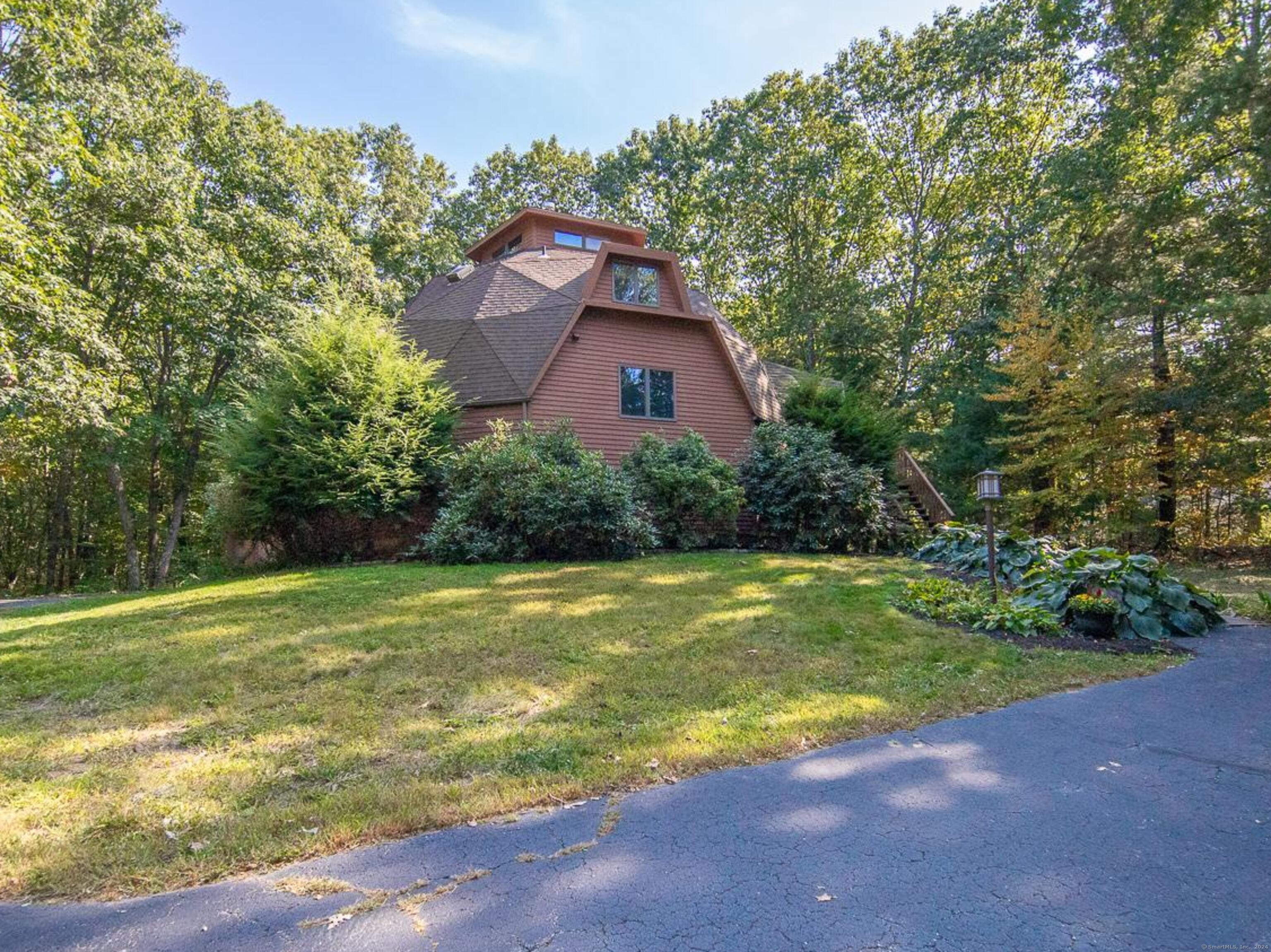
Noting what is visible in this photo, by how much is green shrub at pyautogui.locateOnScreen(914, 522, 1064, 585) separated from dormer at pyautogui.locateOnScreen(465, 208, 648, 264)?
12.6 metres

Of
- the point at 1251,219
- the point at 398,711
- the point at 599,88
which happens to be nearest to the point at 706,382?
the point at 599,88

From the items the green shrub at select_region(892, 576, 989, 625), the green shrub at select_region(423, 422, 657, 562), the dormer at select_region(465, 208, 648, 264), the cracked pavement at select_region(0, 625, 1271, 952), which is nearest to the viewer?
the cracked pavement at select_region(0, 625, 1271, 952)

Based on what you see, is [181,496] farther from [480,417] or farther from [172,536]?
[480,417]

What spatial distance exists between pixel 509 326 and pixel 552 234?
20.8 ft

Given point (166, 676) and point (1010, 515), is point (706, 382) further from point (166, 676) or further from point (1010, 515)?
point (166, 676)

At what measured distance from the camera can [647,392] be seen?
1450 centimetres

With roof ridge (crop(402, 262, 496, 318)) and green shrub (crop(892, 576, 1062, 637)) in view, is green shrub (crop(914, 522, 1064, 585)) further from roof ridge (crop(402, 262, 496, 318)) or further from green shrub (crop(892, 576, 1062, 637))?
roof ridge (crop(402, 262, 496, 318))

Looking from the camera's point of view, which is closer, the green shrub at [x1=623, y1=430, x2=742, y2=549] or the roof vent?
the green shrub at [x1=623, y1=430, x2=742, y2=549]

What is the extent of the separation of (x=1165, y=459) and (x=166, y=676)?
1752cm

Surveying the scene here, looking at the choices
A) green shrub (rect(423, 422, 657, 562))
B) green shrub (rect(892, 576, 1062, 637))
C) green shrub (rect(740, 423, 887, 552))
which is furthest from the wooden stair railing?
green shrub (rect(423, 422, 657, 562))

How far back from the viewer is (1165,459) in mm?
13234

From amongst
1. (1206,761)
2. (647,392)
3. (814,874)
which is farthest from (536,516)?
A: (1206,761)

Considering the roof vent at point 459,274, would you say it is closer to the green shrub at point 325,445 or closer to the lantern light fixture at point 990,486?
the green shrub at point 325,445

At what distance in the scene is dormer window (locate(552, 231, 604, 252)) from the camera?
63.4 ft
